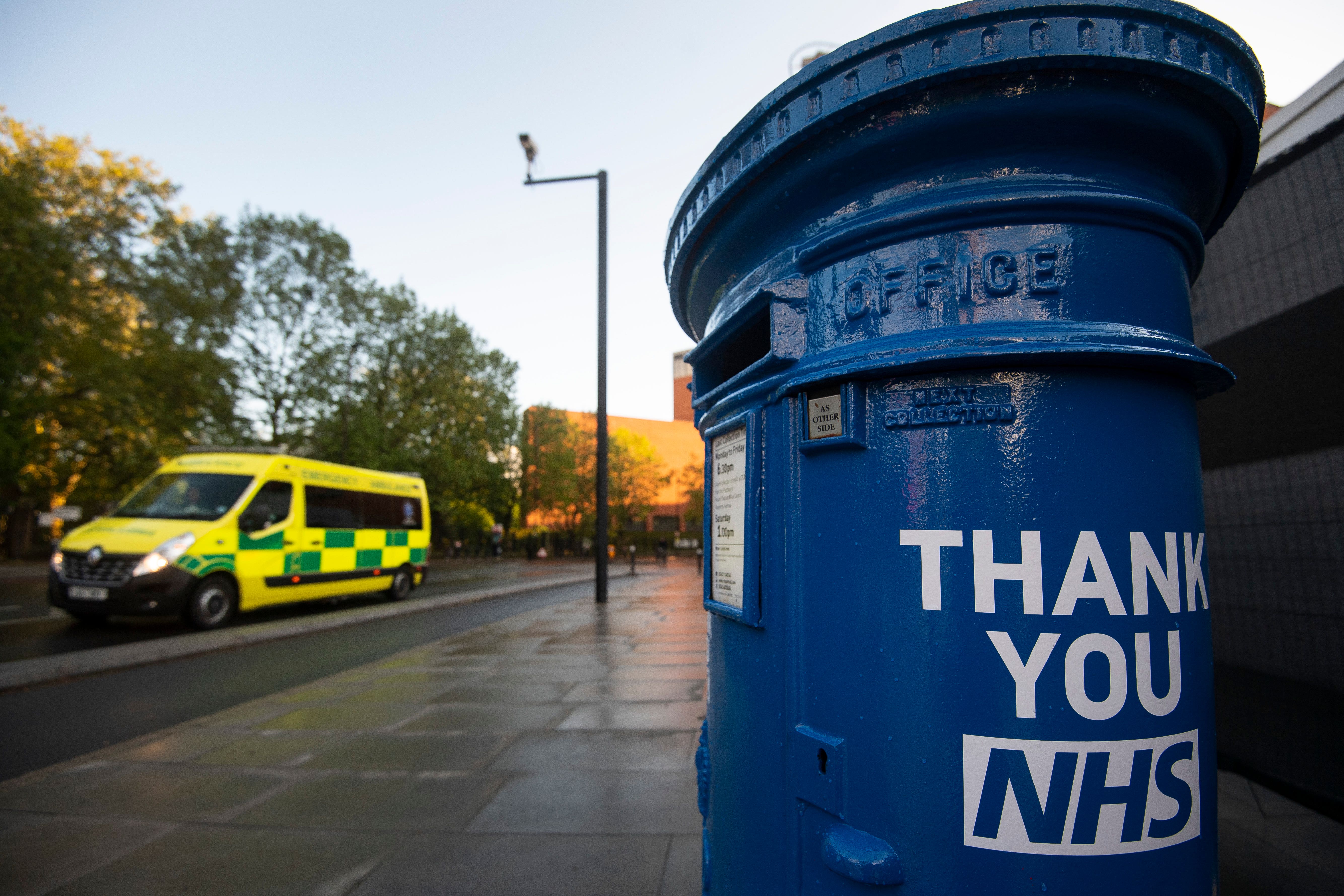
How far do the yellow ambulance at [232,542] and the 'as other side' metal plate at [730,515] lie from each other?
8.87 m

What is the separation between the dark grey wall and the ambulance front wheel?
12.2 m

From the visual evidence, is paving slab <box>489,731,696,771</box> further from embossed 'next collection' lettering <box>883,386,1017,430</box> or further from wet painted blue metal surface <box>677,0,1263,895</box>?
embossed 'next collection' lettering <box>883,386,1017,430</box>

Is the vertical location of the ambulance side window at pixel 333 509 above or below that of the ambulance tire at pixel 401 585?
above

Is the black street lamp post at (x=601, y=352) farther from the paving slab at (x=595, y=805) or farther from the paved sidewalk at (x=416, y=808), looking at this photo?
the paving slab at (x=595, y=805)

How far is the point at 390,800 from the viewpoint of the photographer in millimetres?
3039

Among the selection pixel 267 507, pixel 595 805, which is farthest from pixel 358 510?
pixel 595 805

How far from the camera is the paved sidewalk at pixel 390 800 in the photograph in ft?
7.74

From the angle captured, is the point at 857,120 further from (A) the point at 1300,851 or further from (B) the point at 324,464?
(B) the point at 324,464

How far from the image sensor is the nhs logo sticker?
2.94 feet

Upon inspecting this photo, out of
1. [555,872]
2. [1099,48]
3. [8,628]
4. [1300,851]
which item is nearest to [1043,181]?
[1099,48]

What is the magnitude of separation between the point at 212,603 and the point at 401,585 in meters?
4.44

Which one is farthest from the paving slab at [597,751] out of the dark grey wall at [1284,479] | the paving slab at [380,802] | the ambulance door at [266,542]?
the ambulance door at [266,542]

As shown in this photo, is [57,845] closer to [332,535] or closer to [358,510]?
[332,535]

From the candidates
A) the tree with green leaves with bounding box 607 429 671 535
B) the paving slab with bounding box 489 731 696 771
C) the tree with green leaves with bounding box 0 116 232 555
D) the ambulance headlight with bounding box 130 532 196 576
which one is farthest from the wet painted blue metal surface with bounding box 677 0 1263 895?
the tree with green leaves with bounding box 607 429 671 535
